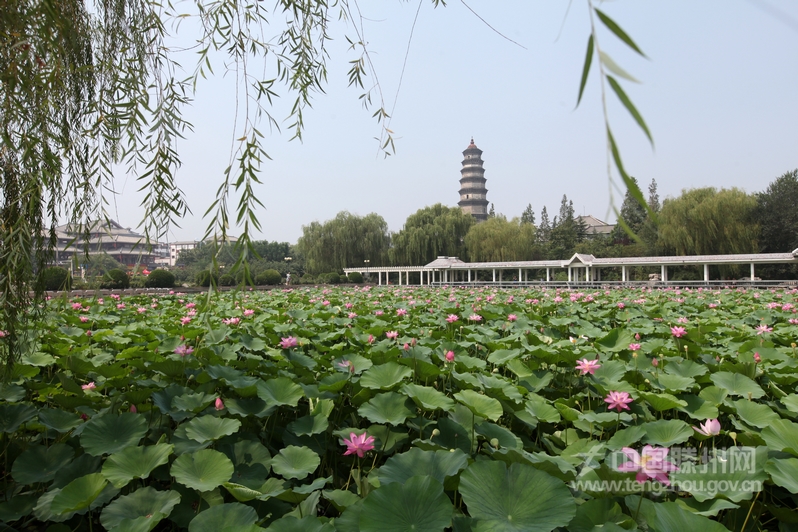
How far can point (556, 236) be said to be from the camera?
105ft

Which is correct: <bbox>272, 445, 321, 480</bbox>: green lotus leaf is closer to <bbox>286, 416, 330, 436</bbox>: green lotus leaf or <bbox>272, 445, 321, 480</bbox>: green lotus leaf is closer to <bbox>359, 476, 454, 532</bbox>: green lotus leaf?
<bbox>286, 416, 330, 436</bbox>: green lotus leaf

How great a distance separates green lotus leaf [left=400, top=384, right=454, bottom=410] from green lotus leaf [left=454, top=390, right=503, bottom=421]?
1.6 inches

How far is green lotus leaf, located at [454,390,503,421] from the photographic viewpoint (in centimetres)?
122

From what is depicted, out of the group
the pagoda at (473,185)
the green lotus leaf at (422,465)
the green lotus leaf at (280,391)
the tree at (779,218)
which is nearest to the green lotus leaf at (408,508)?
the green lotus leaf at (422,465)

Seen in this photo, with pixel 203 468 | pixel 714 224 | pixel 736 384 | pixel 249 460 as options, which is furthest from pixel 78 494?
pixel 714 224

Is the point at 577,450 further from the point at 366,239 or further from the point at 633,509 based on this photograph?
the point at 366,239

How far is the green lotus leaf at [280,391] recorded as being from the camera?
1292 mm

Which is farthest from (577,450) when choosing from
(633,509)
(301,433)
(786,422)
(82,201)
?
(82,201)

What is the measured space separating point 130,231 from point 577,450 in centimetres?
156

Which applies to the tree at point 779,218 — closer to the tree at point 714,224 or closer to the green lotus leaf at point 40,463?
the tree at point 714,224

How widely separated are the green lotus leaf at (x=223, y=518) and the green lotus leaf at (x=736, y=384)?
1421 mm

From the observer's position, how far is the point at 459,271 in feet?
89.2

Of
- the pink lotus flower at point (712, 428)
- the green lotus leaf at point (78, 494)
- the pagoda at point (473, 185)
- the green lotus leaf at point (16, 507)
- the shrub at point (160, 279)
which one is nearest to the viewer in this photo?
the green lotus leaf at point (78, 494)

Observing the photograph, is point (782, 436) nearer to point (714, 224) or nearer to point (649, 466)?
point (649, 466)
